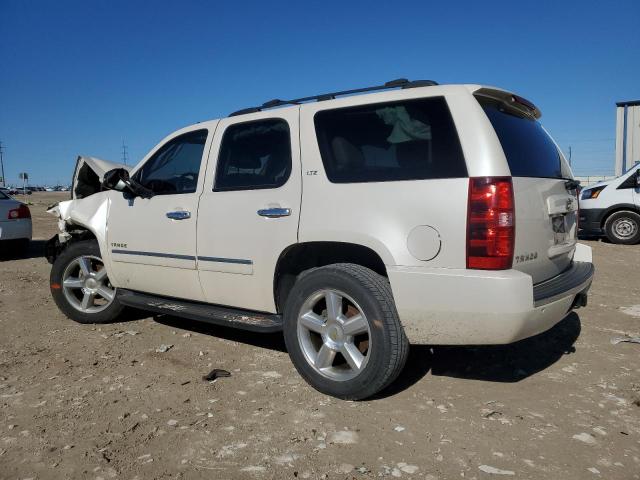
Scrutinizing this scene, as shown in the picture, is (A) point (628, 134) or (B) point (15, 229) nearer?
(B) point (15, 229)

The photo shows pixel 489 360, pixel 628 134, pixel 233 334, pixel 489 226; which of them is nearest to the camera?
pixel 489 226

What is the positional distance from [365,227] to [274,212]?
0.71 m

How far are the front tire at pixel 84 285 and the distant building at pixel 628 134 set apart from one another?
1638 centimetres

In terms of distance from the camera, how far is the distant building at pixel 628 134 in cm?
1606

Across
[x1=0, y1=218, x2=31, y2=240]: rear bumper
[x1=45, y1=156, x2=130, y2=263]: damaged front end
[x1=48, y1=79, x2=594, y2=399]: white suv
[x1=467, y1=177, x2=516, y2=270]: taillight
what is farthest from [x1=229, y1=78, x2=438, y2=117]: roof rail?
[x1=0, y1=218, x2=31, y2=240]: rear bumper

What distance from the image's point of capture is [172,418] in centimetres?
292

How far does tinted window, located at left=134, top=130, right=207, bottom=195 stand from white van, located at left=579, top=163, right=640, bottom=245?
9895mm

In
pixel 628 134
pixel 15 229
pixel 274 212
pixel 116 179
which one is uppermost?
pixel 628 134

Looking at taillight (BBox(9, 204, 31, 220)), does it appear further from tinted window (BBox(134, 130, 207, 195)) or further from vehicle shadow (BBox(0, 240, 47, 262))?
tinted window (BBox(134, 130, 207, 195))

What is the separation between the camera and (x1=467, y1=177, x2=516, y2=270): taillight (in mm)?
2645

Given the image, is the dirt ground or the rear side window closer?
the dirt ground

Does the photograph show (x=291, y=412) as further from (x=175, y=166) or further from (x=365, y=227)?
(x=175, y=166)

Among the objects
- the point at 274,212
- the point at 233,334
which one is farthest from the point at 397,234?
the point at 233,334

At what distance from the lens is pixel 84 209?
15.6 feet
